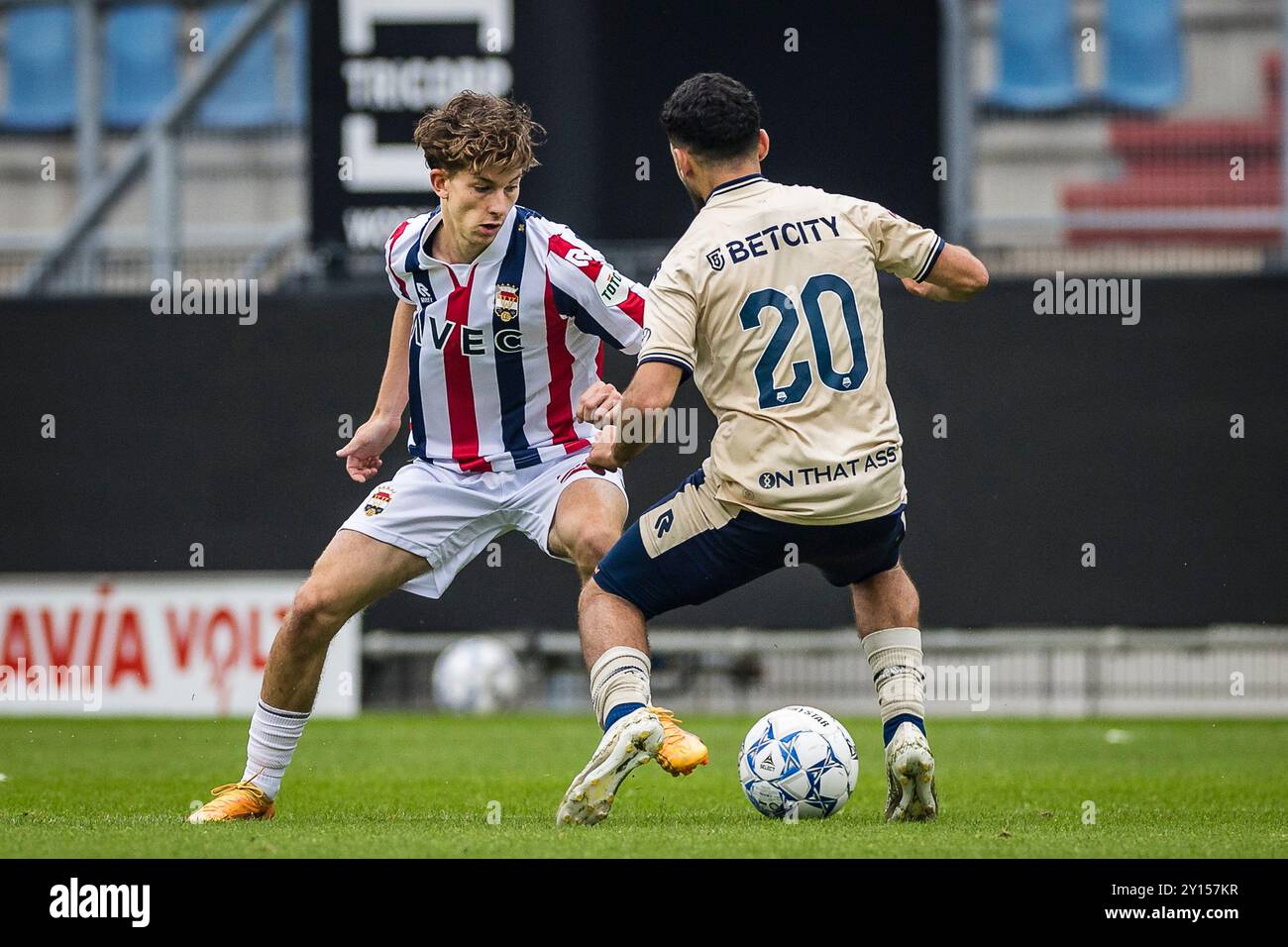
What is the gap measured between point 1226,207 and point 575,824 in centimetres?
1104

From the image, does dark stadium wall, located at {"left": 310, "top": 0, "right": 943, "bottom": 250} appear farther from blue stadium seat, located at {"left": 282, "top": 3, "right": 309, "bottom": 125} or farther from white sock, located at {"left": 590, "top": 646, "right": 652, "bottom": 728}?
white sock, located at {"left": 590, "top": 646, "right": 652, "bottom": 728}

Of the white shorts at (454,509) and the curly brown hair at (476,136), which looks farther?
the white shorts at (454,509)

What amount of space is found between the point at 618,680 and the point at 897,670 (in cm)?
100

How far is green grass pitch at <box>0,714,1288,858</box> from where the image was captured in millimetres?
5191

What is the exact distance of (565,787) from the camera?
8.23m

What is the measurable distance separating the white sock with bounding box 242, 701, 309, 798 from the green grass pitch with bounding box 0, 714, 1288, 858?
0.19 m

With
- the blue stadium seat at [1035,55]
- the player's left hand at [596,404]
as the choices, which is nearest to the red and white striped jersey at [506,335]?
the player's left hand at [596,404]

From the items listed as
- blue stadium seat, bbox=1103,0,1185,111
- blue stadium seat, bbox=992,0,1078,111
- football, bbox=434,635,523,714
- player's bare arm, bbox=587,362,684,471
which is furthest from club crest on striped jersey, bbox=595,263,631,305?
blue stadium seat, bbox=1103,0,1185,111

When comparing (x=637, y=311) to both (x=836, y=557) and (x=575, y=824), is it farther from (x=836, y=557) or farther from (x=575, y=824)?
(x=575, y=824)

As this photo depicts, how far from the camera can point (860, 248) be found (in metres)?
5.86

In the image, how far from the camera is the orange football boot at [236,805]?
6207 millimetres

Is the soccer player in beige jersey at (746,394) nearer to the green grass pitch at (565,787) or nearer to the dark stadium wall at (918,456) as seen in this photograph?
the green grass pitch at (565,787)

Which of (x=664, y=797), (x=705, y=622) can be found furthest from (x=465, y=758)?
(x=705, y=622)

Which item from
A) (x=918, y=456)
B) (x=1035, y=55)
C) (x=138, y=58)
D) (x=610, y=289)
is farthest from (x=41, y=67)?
(x=610, y=289)
